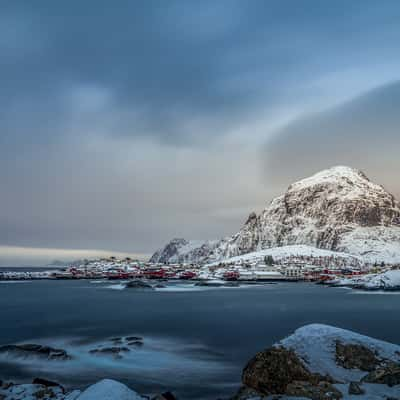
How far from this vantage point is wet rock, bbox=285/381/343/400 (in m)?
17.0

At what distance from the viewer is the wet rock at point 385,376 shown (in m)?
18.0

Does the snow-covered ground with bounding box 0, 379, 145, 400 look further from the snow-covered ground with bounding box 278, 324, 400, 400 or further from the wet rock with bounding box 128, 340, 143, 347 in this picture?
the wet rock with bounding box 128, 340, 143, 347

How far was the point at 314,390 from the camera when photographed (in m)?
17.7

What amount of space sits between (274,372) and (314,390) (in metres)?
2.40

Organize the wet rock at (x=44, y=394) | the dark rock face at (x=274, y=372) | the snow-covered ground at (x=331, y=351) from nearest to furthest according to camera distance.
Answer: the snow-covered ground at (x=331, y=351) → the dark rock face at (x=274, y=372) → the wet rock at (x=44, y=394)

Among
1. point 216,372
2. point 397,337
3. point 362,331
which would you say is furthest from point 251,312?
point 216,372

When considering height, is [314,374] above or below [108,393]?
above

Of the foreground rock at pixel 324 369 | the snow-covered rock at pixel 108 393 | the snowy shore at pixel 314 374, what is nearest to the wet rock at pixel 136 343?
the snowy shore at pixel 314 374

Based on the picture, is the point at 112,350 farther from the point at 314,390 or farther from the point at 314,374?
the point at 314,390

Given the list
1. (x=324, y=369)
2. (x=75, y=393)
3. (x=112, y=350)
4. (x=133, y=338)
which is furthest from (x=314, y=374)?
(x=133, y=338)

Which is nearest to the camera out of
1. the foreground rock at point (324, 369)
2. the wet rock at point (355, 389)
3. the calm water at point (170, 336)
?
the wet rock at point (355, 389)

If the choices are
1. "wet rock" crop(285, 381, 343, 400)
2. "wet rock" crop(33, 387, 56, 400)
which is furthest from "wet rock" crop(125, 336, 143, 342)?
"wet rock" crop(285, 381, 343, 400)

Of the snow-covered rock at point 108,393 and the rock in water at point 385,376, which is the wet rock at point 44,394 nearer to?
the snow-covered rock at point 108,393

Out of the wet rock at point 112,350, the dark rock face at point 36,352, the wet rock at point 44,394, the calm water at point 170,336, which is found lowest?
the calm water at point 170,336
